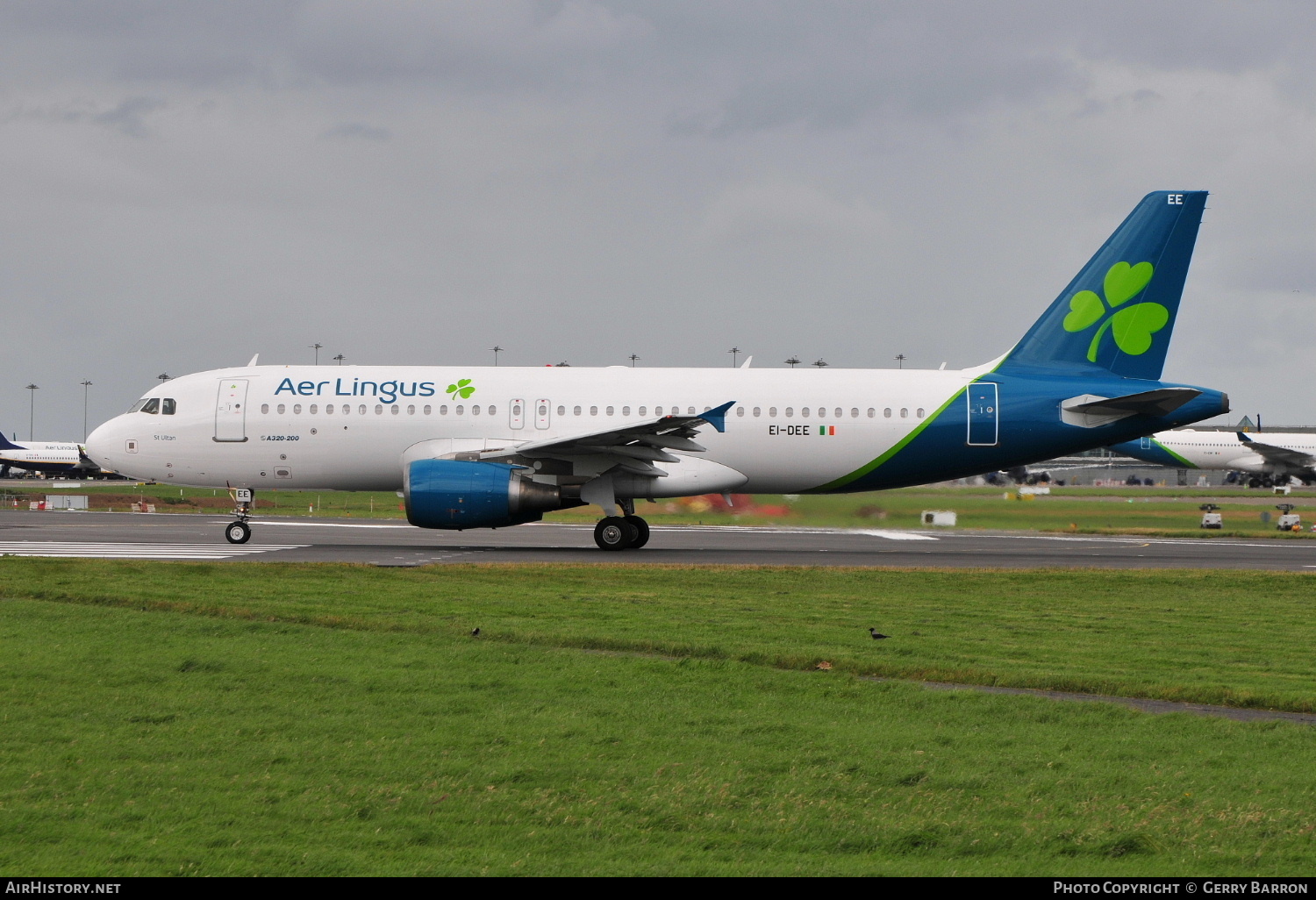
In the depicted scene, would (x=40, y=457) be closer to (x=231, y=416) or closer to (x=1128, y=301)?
(x=231, y=416)

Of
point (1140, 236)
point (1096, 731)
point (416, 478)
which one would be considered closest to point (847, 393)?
point (1140, 236)

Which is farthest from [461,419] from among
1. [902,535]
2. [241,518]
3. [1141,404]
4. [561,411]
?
[1141,404]

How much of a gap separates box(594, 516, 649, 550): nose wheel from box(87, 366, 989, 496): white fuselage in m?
1.84

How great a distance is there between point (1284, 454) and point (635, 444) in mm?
64747

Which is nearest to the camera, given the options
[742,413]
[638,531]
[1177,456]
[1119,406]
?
[1119,406]

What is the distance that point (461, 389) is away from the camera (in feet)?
83.4

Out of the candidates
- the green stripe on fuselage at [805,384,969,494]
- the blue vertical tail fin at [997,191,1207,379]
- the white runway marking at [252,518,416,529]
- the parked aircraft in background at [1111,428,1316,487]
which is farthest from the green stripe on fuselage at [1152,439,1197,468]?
the white runway marking at [252,518,416,529]

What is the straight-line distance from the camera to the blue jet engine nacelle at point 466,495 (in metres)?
22.8

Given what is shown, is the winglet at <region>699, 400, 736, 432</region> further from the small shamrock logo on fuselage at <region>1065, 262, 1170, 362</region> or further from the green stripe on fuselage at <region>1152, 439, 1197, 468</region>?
the green stripe on fuselage at <region>1152, 439, 1197, 468</region>

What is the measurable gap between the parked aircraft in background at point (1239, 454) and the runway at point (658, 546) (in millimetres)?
46717

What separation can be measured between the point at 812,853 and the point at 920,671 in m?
5.13

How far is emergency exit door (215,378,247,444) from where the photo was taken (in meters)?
25.5

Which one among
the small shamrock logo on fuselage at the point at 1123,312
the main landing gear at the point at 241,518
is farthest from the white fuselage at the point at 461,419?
the small shamrock logo on fuselage at the point at 1123,312

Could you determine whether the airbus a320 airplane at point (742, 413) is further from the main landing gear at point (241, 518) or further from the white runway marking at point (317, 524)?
the white runway marking at point (317, 524)
